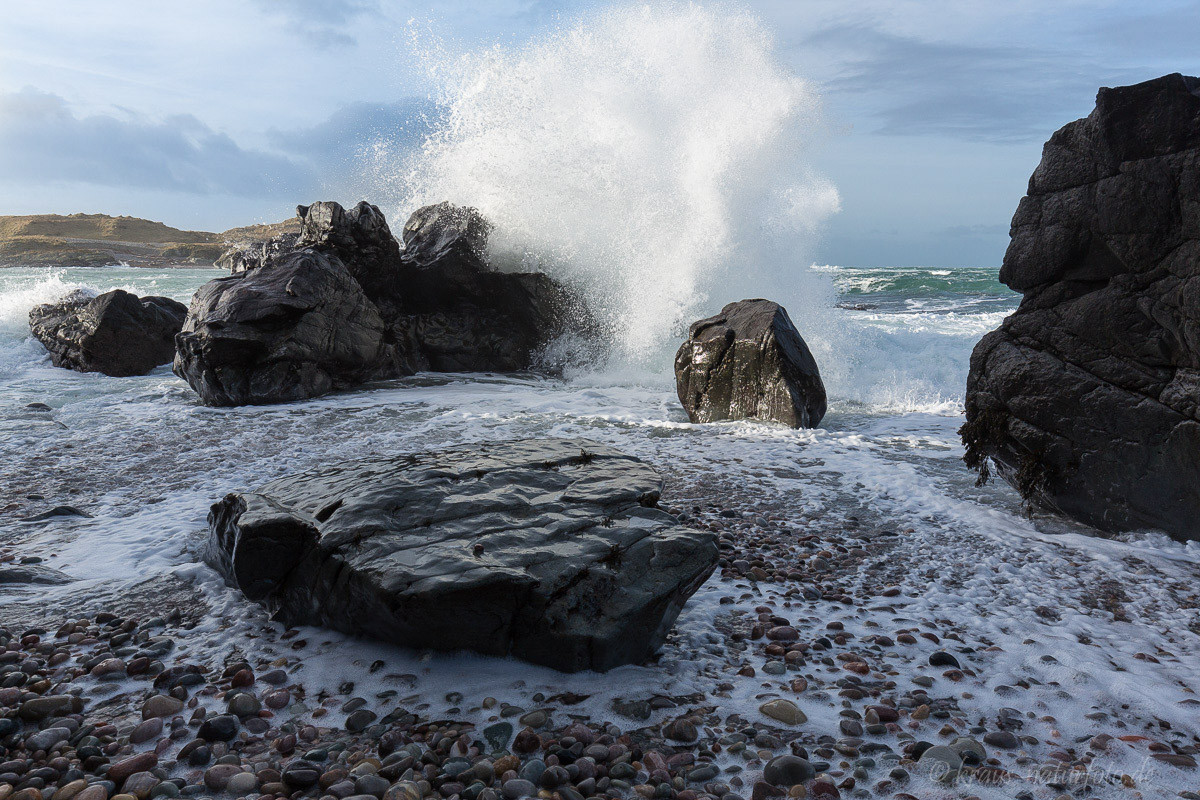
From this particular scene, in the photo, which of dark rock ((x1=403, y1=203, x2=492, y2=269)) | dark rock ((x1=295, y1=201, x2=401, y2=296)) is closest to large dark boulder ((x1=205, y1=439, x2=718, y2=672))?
dark rock ((x1=295, y1=201, x2=401, y2=296))

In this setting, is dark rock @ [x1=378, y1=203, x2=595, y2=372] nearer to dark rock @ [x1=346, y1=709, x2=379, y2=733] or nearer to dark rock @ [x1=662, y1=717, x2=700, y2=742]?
dark rock @ [x1=346, y1=709, x2=379, y2=733]

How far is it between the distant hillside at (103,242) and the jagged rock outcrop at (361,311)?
37420mm

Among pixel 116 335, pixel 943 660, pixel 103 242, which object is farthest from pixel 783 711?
pixel 103 242

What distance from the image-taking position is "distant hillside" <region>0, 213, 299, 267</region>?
55.5 meters

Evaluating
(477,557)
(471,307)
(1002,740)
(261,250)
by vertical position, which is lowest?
(1002,740)

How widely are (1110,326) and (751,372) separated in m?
3.65

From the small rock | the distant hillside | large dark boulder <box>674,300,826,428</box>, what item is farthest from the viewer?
the distant hillside

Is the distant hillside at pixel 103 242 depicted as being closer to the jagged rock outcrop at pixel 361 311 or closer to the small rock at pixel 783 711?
the jagged rock outcrop at pixel 361 311

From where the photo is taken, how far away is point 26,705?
232cm

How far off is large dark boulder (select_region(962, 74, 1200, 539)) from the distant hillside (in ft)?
152

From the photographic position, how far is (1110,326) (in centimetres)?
430

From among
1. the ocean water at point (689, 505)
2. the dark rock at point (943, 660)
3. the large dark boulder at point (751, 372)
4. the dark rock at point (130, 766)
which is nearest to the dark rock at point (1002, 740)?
the ocean water at point (689, 505)

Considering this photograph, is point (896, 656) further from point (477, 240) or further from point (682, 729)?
point (477, 240)

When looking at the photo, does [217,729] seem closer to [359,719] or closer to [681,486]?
[359,719]
